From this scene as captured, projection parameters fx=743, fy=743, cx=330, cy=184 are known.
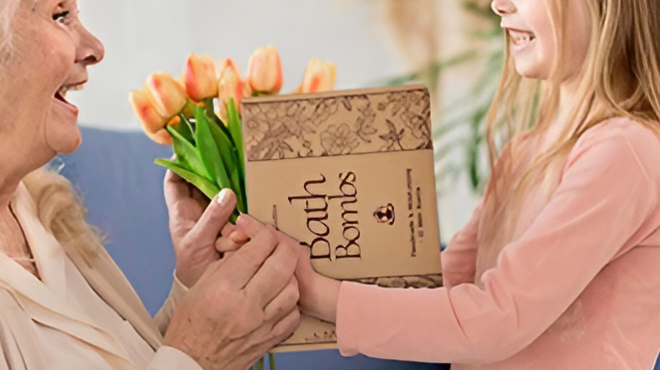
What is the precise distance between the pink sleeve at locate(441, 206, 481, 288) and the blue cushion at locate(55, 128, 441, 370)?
34cm

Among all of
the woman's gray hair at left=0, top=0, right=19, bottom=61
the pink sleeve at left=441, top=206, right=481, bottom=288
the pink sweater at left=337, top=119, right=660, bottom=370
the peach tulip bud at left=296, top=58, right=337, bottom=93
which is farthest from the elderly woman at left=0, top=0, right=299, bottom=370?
the pink sleeve at left=441, top=206, right=481, bottom=288

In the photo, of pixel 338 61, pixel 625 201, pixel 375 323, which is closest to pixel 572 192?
pixel 625 201

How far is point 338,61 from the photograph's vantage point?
5.16ft

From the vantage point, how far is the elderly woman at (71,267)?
2.65ft

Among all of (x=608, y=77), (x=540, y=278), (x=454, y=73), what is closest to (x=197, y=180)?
(x=540, y=278)

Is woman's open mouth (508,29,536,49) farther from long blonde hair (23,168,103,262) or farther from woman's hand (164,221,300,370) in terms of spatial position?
long blonde hair (23,168,103,262)

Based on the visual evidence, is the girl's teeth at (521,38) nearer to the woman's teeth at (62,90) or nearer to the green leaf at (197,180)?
the green leaf at (197,180)

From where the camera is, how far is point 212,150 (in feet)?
3.07

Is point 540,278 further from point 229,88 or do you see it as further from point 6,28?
point 6,28

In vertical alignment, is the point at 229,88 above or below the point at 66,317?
above

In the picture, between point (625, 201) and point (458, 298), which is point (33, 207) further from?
point (625, 201)

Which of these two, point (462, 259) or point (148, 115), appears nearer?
point (148, 115)

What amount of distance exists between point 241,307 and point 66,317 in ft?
0.64

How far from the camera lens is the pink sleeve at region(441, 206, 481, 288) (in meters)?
1.20
